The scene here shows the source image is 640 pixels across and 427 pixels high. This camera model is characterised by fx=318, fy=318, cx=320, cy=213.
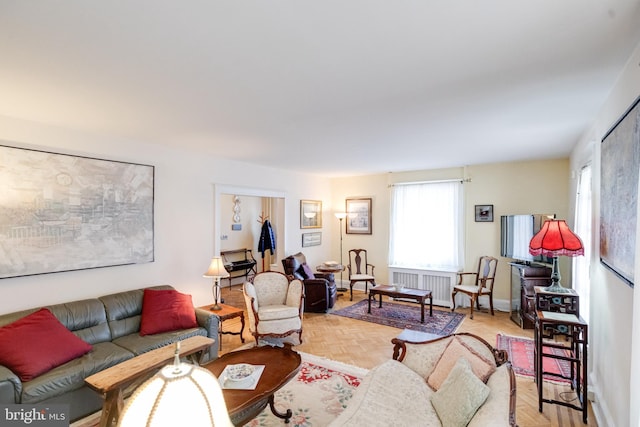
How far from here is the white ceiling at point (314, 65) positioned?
4.76 feet

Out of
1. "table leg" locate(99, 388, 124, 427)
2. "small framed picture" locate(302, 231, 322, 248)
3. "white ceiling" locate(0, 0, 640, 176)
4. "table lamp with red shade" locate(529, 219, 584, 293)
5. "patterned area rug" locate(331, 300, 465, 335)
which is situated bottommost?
"patterned area rug" locate(331, 300, 465, 335)

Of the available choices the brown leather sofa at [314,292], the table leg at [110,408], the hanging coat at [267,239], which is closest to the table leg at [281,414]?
the table leg at [110,408]

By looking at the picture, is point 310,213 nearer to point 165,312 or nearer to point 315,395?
point 165,312

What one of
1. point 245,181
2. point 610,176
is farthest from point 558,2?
point 245,181

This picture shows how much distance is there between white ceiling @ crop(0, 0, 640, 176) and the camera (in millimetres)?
1450

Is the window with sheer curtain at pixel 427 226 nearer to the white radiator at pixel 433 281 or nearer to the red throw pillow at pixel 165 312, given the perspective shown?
the white radiator at pixel 433 281

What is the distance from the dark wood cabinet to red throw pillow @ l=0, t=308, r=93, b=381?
526 cm

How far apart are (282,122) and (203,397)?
106 inches

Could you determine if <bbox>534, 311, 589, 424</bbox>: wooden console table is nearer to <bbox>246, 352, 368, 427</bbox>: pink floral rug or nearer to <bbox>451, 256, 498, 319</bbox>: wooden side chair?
<bbox>246, 352, 368, 427</bbox>: pink floral rug

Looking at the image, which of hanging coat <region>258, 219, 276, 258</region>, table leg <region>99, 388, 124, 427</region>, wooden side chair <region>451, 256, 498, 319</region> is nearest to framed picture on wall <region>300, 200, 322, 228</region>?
hanging coat <region>258, 219, 276, 258</region>

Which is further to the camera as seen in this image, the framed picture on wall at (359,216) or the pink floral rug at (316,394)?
the framed picture on wall at (359,216)

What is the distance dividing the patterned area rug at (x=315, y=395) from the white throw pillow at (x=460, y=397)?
111 cm

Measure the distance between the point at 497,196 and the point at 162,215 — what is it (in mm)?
5398

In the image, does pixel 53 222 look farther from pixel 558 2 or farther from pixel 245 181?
pixel 558 2
